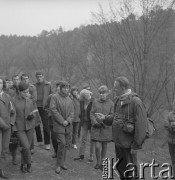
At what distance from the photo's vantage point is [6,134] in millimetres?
5281

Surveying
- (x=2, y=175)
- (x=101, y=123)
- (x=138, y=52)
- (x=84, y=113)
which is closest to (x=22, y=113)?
(x=2, y=175)

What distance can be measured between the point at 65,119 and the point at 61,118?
0.54 feet

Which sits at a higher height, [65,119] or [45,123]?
[65,119]

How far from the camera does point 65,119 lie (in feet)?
19.6

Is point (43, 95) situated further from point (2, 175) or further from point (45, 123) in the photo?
point (2, 175)

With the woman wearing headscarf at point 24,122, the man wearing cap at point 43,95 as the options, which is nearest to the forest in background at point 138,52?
the man wearing cap at point 43,95

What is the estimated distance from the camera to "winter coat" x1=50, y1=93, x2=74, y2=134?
5832mm

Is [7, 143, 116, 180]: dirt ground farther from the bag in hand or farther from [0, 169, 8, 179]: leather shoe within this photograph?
the bag in hand

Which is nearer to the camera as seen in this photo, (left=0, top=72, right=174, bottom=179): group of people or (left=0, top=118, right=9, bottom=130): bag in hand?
(left=0, top=72, right=174, bottom=179): group of people

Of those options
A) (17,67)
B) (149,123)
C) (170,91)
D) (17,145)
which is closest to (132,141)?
(149,123)

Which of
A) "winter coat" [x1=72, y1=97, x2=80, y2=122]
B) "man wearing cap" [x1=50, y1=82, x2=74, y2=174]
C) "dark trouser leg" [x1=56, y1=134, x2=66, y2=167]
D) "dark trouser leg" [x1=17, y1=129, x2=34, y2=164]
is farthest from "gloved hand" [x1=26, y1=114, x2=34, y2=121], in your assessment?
"winter coat" [x1=72, y1=97, x2=80, y2=122]

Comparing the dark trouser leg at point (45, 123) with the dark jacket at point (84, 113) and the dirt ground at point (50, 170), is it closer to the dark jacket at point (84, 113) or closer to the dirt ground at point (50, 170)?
the dirt ground at point (50, 170)

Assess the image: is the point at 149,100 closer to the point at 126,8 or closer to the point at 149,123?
the point at 126,8

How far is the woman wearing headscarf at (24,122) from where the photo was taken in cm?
549
